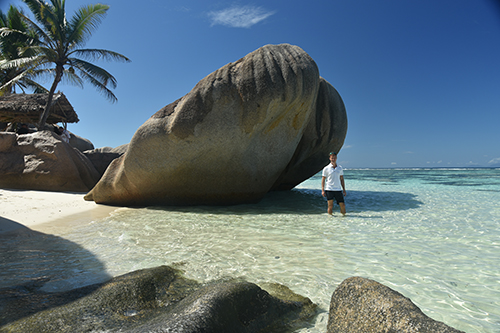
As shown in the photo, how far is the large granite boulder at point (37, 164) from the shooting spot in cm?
885

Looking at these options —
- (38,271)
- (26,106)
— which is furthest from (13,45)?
(38,271)

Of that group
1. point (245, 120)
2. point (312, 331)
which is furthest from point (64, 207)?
point (312, 331)

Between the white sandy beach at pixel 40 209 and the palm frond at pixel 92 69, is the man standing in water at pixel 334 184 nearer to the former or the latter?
the white sandy beach at pixel 40 209

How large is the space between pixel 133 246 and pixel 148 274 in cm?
136

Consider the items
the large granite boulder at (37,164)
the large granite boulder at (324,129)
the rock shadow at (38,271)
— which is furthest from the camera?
the large granite boulder at (37,164)

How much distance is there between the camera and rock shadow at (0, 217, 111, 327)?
6.15ft

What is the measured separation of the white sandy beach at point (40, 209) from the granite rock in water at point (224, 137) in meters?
0.76

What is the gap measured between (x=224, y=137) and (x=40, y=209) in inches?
159

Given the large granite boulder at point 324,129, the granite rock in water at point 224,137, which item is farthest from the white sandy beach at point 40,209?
the large granite boulder at point 324,129

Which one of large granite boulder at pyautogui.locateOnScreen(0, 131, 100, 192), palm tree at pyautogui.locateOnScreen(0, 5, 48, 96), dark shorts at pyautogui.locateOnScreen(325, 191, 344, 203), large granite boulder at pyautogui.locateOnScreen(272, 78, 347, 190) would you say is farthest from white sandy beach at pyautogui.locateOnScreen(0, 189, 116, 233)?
palm tree at pyautogui.locateOnScreen(0, 5, 48, 96)

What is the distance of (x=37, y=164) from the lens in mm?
8914

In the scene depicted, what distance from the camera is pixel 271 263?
3014mm

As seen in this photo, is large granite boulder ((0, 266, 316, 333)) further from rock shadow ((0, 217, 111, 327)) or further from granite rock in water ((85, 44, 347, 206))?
granite rock in water ((85, 44, 347, 206))

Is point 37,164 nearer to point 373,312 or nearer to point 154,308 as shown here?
point 154,308
